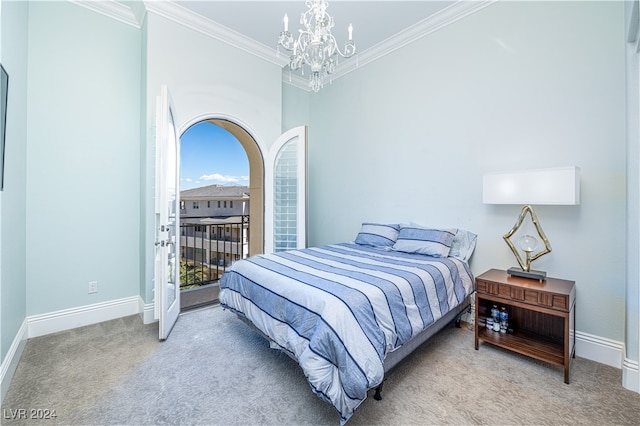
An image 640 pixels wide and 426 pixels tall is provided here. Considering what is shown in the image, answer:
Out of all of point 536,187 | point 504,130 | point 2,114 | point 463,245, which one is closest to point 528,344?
point 463,245

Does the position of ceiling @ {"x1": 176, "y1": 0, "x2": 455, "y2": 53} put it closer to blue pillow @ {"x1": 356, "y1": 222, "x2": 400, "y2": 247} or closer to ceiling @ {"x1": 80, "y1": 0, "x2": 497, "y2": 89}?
ceiling @ {"x1": 80, "y1": 0, "x2": 497, "y2": 89}

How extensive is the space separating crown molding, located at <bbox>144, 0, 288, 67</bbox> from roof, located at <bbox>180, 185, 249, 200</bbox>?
2954 mm

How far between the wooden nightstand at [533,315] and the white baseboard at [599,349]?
110mm

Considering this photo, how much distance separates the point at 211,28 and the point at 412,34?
2419 mm

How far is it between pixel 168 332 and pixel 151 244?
36.5 inches

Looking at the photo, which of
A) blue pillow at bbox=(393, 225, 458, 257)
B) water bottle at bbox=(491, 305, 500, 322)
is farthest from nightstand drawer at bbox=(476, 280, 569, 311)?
blue pillow at bbox=(393, 225, 458, 257)

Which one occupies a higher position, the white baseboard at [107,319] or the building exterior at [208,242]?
the building exterior at [208,242]

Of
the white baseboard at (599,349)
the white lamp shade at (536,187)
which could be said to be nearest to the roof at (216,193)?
the white lamp shade at (536,187)

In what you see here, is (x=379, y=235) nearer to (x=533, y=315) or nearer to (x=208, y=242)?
(x=533, y=315)

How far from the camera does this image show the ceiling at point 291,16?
2.91 m

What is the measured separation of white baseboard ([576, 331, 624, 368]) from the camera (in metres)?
2.08

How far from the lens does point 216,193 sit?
236 inches

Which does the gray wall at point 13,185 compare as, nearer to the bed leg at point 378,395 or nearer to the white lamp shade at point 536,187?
the bed leg at point 378,395

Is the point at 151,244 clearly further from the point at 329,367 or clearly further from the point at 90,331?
the point at 329,367
